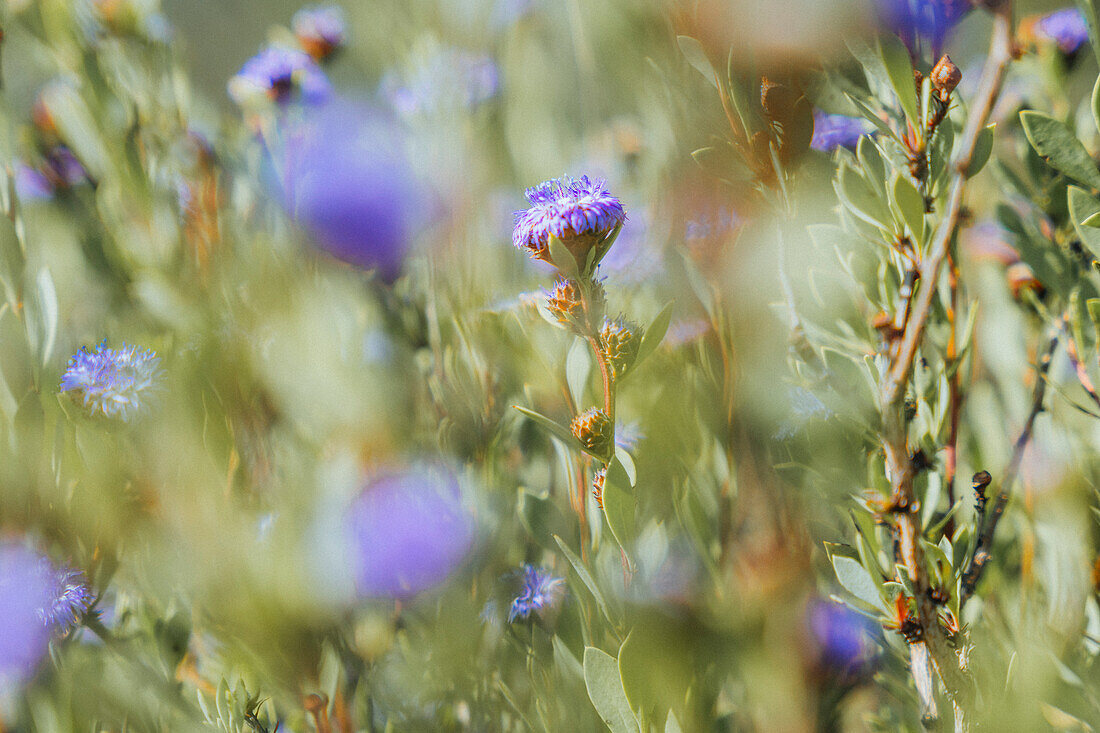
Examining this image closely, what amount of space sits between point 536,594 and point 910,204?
0.15 meters

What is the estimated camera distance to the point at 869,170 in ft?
0.57

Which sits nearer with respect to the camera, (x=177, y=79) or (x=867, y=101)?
(x=867, y=101)

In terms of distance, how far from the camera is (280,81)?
367 millimetres

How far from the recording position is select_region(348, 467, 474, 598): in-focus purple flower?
25 cm

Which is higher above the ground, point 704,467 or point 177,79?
point 177,79

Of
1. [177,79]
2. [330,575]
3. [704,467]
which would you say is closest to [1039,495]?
[704,467]

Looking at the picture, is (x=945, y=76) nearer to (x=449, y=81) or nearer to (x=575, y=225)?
(x=575, y=225)

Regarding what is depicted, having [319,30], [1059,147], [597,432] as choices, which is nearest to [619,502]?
[597,432]

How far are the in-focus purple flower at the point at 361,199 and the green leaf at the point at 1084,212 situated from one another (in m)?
0.21

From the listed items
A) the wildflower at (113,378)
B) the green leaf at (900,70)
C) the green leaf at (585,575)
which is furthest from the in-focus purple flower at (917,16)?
the wildflower at (113,378)

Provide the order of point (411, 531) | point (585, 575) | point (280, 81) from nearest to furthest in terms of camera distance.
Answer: point (585, 575) < point (411, 531) < point (280, 81)

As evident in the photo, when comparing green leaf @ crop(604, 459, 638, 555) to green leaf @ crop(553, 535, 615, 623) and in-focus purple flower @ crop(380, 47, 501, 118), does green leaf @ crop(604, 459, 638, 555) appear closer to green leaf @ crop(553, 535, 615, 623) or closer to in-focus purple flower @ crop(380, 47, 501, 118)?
green leaf @ crop(553, 535, 615, 623)

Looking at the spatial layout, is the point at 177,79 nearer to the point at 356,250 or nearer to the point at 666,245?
the point at 356,250

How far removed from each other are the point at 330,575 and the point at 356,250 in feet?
0.48
